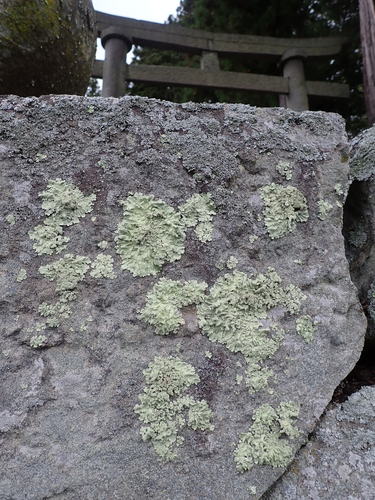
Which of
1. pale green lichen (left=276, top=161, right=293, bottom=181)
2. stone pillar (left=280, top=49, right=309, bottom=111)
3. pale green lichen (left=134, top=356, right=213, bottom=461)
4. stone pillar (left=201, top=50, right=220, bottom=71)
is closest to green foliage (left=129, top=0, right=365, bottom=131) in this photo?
stone pillar (left=280, top=49, right=309, bottom=111)

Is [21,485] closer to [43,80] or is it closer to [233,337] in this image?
[233,337]

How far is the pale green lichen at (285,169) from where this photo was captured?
0.92 meters

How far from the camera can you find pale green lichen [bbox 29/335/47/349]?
0.74 metres

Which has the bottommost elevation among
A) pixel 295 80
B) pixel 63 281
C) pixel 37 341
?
pixel 37 341

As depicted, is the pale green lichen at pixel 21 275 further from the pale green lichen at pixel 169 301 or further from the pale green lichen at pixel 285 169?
the pale green lichen at pixel 285 169

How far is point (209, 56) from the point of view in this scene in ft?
12.4

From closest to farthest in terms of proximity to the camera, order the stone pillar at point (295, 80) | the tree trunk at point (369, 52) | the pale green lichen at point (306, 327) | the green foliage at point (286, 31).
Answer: the pale green lichen at point (306, 327)
the tree trunk at point (369, 52)
the stone pillar at point (295, 80)
the green foliage at point (286, 31)

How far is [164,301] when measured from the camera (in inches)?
31.7

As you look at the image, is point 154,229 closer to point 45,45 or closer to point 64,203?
point 64,203

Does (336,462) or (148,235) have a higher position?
(148,235)

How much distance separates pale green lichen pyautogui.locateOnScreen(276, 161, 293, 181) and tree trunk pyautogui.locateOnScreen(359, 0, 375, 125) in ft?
5.53

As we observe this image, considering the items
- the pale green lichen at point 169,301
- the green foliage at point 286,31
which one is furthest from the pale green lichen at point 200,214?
the green foliage at point 286,31

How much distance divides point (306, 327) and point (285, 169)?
0.34 meters

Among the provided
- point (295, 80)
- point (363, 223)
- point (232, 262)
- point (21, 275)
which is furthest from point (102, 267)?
point (295, 80)
